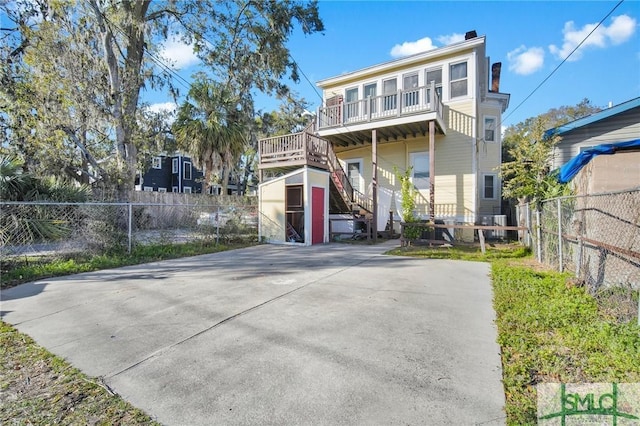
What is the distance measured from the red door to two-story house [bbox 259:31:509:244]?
0.13ft

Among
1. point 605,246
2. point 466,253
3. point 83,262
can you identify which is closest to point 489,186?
point 466,253

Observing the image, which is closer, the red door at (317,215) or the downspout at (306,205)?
the downspout at (306,205)

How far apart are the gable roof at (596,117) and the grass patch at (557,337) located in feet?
18.4

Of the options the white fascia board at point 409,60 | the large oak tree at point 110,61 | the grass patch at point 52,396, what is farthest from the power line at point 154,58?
the grass patch at point 52,396

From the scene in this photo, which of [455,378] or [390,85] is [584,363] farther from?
[390,85]

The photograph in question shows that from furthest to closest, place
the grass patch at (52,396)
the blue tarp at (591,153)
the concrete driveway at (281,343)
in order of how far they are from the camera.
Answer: the blue tarp at (591,153), the concrete driveway at (281,343), the grass patch at (52,396)

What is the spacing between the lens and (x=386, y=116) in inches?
465

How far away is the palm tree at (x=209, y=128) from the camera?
1778 centimetres

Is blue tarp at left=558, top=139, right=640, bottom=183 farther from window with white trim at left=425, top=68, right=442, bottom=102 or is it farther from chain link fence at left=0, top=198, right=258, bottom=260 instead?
chain link fence at left=0, top=198, right=258, bottom=260

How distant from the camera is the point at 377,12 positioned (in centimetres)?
963

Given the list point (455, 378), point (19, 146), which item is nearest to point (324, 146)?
point (455, 378)

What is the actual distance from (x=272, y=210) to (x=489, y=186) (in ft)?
34.2

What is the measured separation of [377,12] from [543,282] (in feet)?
29.1

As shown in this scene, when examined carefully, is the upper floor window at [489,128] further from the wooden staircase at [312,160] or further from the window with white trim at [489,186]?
the wooden staircase at [312,160]
